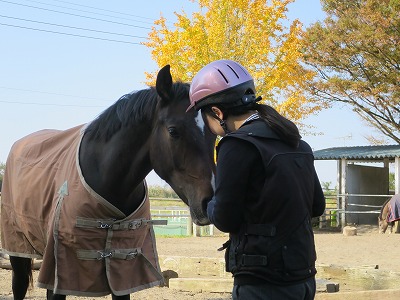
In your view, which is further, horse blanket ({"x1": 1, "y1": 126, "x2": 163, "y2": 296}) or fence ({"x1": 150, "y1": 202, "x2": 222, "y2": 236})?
fence ({"x1": 150, "y1": 202, "x2": 222, "y2": 236})

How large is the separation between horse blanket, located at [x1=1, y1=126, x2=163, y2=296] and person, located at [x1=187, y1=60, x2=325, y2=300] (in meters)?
1.40

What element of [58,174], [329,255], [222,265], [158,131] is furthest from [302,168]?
[329,255]

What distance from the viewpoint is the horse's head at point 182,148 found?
9.86 ft

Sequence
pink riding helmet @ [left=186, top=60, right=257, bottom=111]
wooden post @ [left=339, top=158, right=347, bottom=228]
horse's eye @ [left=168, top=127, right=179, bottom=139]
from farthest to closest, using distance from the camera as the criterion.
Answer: wooden post @ [left=339, top=158, right=347, bottom=228] < horse's eye @ [left=168, top=127, right=179, bottom=139] < pink riding helmet @ [left=186, top=60, right=257, bottom=111]

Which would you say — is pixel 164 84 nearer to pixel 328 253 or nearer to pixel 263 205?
pixel 263 205

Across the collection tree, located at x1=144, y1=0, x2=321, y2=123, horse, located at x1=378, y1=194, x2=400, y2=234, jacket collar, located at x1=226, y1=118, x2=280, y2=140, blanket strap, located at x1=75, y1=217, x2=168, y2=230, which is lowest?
horse, located at x1=378, y1=194, x2=400, y2=234

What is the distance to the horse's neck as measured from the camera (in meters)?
3.42

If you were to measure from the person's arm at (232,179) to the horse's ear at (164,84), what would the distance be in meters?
1.24

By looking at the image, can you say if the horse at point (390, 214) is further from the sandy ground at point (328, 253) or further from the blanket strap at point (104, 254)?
the blanket strap at point (104, 254)

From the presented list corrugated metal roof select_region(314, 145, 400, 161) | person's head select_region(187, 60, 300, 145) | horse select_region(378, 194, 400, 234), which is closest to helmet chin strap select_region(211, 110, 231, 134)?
person's head select_region(187, 60, 300, 145)

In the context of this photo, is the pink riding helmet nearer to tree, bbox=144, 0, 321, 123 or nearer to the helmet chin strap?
the helmet chin strap

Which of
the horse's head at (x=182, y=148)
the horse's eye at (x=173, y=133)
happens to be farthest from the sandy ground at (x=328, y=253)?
the horse's eye at (x=173, y=133)

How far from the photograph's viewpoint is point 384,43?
61.8ft

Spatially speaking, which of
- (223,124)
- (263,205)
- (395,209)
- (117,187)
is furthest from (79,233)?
(395,209)
